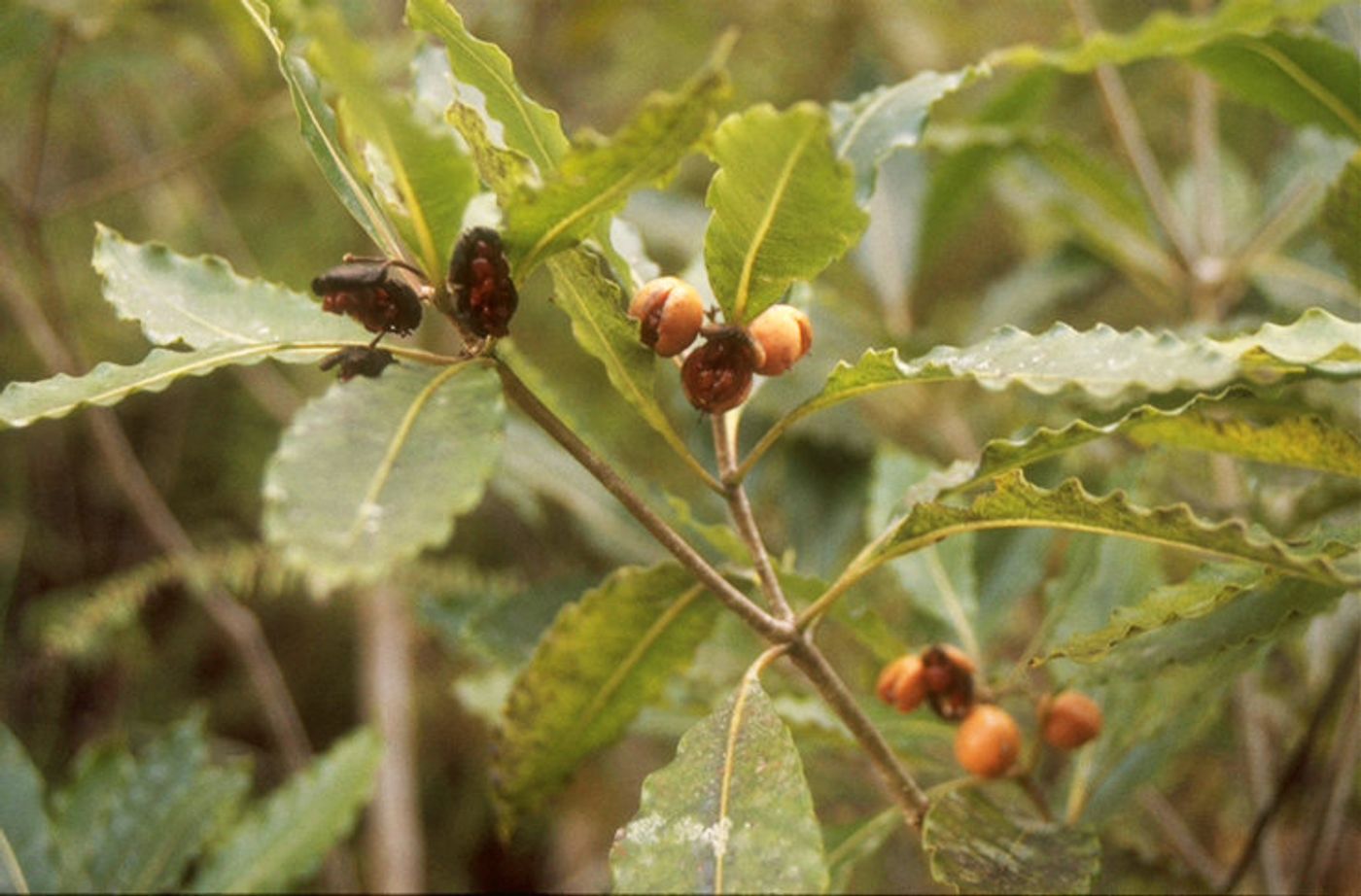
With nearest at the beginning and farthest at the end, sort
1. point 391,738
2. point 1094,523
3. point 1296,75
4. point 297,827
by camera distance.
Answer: point 1094,523 → point 1296,75 → point 297,827 → point 391,738

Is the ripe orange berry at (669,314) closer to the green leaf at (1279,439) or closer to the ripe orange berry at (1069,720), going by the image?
Result: the green leaf at (1279,439)

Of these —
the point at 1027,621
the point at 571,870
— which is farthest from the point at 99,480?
the point at 1027,621

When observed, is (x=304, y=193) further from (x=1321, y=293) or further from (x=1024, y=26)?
(x=1321, y=293)

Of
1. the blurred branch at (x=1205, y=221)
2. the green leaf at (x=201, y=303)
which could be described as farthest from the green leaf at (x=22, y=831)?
the blurred branch at (x=1205, y=221)

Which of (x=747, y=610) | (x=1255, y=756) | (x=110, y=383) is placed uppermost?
(x=110, y=383)

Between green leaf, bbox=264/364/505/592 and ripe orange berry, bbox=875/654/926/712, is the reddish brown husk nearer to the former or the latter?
green leaf, bbox=264/364/505/592

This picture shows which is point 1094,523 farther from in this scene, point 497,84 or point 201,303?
point 201,303

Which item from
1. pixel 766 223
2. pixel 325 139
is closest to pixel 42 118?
pixel 325 139
